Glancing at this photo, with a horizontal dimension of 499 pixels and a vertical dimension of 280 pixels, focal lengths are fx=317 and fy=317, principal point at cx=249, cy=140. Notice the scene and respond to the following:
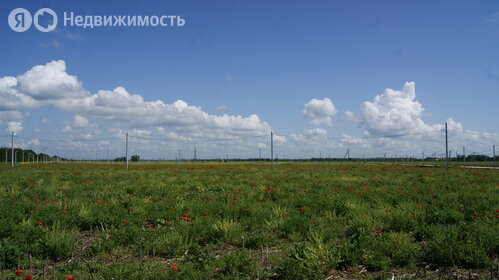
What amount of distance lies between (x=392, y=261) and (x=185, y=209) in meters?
5.49

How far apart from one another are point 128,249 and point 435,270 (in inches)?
203

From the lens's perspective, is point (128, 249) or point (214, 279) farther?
point (128, 249)

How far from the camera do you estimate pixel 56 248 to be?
5586mm

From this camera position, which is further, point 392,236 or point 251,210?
point 251,210

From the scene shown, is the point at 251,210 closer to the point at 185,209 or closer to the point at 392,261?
the point at 185,209

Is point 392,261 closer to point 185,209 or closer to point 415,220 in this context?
point 415,220

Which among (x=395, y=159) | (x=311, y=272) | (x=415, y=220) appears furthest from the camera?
(x=395, y=159)

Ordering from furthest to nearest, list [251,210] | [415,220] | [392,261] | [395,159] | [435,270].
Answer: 1. [395,159]
2. [251,210]
3. [415,220]
4. [392,261]
5. [435,270]

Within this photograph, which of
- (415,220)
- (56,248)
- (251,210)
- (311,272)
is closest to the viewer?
(311,272)

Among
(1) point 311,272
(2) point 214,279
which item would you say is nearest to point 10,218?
(2) point 214,279

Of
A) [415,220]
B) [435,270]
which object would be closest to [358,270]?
[435,270]

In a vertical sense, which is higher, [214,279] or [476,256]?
[476,256]

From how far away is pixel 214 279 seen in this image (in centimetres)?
455

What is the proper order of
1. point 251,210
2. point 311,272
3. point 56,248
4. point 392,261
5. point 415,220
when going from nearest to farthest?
point 311,272 < point 392,261 < point 56,248 < point 415,220 < point 251,210
